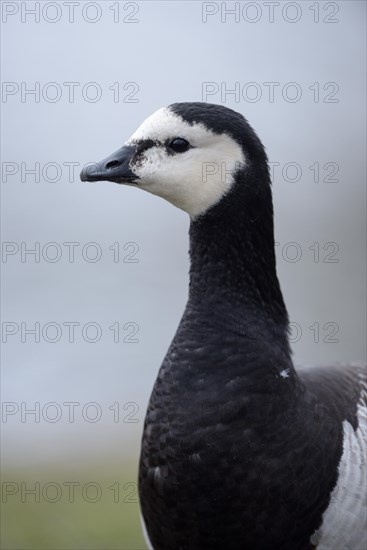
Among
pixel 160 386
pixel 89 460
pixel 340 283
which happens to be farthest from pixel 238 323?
pixel 340 283

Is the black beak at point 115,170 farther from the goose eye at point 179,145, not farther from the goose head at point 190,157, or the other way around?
the goose eye at point 179,145

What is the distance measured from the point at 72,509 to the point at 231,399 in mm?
2201

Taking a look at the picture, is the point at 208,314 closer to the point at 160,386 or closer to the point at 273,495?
the point at 160,386

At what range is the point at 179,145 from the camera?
2082 millimetres

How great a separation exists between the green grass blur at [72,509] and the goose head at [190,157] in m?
2.00

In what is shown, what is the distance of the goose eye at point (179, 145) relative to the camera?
6.82 feet

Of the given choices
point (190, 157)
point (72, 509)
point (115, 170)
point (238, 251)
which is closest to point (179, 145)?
point (190, 157)

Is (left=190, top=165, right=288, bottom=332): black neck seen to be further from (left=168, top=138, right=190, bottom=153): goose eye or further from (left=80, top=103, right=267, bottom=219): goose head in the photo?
(left=168, top=138, right=190, bottom=153): goose eye

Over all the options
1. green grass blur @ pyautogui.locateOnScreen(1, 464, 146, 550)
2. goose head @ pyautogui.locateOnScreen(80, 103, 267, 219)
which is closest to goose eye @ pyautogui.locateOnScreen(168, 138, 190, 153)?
goose head @ pyautogui.locateOnScreen(80, 103, 267, 219)

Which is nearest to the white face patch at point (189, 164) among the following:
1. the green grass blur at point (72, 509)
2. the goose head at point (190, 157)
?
the goose head at point (190, 157)

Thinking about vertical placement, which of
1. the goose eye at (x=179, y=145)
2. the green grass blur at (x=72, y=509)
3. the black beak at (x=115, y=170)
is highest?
the goose eye at (x=179, y=145)

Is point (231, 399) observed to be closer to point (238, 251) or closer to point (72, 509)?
point (238, 251)

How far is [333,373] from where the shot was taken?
2439mm

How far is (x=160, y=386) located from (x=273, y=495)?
37cm
